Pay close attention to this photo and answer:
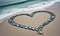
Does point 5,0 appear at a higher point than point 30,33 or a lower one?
higher

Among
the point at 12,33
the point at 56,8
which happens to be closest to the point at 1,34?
the point at 12,33

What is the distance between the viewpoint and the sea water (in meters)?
0.96

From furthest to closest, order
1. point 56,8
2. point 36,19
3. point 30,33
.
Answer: point 56,8 → point 36,19 → point 30,33

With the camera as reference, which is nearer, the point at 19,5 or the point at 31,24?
the point at 31,24

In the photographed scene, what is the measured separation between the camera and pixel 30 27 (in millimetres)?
757

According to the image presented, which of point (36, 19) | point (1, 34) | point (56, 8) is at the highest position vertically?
point (56, 8)

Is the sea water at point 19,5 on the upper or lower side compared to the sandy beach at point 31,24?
upper

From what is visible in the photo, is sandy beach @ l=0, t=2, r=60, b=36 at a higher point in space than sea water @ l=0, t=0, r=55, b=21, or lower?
lower

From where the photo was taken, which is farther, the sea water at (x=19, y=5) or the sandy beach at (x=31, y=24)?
the sea water at (x=19, y=5)

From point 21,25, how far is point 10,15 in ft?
0.53

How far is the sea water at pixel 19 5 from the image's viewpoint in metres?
0.96

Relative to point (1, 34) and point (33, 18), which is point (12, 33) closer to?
point (1, 34)

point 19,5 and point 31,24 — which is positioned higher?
point 19,5

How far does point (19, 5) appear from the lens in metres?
1.05
